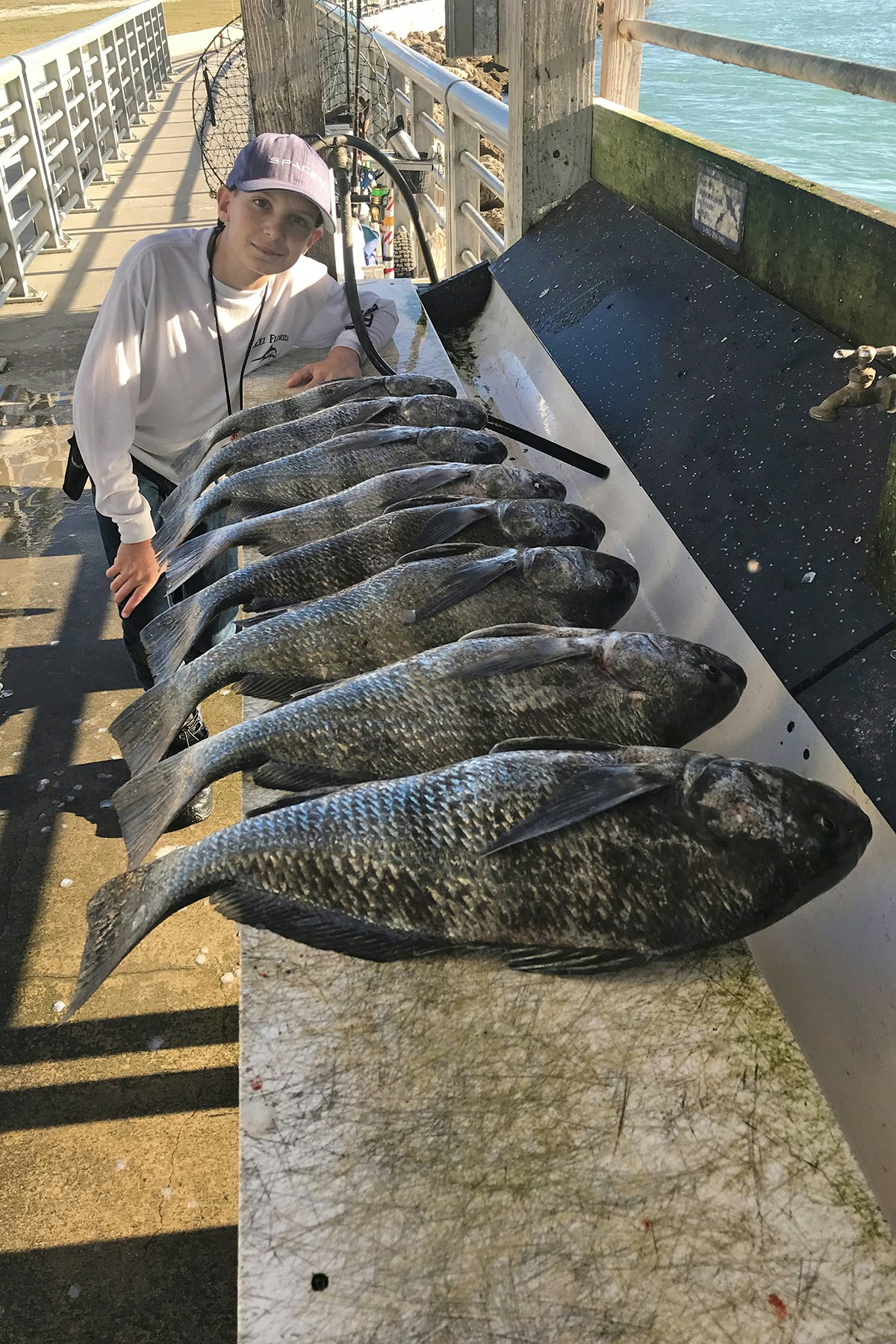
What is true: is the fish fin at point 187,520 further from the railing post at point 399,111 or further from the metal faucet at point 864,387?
the railing post at point 399,111

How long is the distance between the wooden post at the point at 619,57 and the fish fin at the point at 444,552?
11.1 feet

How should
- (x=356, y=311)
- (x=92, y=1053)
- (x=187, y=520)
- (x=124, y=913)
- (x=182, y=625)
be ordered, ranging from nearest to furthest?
(x=124, y=913) → (x=182, y=625) → (x=187, y=520) → (x=92, y=1053) → (x=356, y=311)

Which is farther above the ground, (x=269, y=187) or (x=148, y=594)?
(x=269, y=187)

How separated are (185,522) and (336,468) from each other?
0.53 meters

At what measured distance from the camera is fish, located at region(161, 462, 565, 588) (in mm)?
2844

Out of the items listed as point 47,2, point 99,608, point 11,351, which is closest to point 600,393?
point 99,608

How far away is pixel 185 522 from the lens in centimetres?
309

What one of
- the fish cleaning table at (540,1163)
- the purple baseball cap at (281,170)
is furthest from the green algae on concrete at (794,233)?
the fish cleaning table at (540,1163)

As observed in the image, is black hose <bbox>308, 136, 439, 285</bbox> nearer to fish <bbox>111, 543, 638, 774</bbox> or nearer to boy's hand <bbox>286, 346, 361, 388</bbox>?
boy's hand <bbox>286, 346, 361, 388</bbox>

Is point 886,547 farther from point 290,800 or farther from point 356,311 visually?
point 356,311

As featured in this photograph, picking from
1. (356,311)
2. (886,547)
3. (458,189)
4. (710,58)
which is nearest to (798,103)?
(458,189)

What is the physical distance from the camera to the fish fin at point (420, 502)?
8.93 feet

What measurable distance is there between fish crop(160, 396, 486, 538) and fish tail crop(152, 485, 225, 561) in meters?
0.11

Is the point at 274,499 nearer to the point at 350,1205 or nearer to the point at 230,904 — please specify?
the point at 230,904
